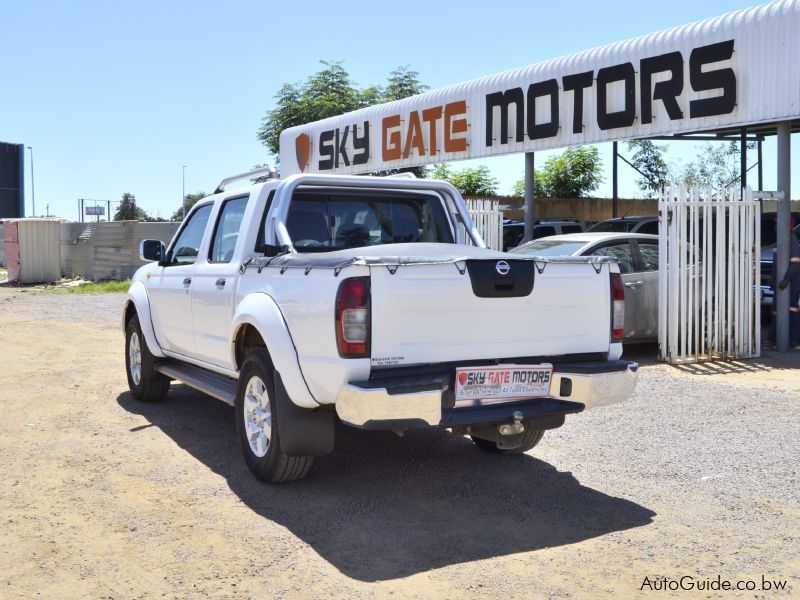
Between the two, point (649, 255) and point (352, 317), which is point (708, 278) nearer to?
point (649, 255)

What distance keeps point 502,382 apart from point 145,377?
4449mm

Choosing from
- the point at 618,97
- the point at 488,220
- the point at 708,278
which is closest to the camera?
the point at 708,278

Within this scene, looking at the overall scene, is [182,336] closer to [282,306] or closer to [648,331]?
[282,306]

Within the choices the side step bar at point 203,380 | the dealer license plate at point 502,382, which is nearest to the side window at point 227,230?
the side step bar at point 203,380

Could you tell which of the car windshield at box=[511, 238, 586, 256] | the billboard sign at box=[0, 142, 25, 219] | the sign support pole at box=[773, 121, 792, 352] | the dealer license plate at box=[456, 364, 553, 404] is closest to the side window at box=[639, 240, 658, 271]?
the car windshield at box=[511, 238, 586, 256]

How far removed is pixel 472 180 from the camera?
3706 centimetres

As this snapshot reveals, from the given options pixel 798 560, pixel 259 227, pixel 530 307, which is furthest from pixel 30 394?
pixel 798 560

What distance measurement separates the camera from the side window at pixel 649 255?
11988 mm

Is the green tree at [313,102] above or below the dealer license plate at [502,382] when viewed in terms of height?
above

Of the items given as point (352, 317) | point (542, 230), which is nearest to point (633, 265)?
point (352, 317)

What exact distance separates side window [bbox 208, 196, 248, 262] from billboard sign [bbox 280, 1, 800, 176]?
8.13 m

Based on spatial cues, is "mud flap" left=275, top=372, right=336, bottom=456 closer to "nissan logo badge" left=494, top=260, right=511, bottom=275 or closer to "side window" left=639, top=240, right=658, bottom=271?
"nissan logo badge" left=494, top=260, right=511, bottom=275

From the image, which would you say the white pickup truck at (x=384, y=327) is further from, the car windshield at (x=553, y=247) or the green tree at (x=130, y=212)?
the green tree at (x=130, y=212)

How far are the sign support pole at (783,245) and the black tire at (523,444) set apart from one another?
7.30 metres
